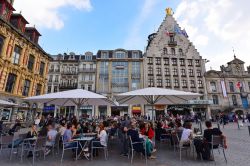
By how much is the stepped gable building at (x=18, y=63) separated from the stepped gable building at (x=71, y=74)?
44.5 ft

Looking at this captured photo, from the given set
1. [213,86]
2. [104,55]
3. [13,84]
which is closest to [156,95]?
[13,84]

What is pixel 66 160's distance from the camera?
5770 mm

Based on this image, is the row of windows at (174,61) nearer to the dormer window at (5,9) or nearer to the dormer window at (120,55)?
the dormer window at (120,55)

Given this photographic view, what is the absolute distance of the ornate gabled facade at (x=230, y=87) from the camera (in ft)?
114

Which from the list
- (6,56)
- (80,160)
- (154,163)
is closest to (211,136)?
(154,163)

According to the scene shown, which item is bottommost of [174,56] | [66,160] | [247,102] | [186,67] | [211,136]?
[66,160]

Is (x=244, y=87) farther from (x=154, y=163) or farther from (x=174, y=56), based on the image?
(x=154, y=163)

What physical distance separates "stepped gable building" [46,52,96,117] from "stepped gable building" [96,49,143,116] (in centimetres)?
249

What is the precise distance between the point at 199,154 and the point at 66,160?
5.23 meters

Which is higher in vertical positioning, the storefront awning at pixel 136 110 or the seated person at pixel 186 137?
the storefront awning at pixel 136 110

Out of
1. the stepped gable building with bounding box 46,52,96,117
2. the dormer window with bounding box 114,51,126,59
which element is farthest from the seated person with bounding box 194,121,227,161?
the dormer window with bounding box 114,51,126,59

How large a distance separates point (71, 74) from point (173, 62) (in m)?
26.8

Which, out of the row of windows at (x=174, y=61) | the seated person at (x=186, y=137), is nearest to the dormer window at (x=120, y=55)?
the row of windows at (x=174, y=61)

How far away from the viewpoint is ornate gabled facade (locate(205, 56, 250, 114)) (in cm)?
3484
